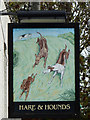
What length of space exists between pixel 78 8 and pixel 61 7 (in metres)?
0.74

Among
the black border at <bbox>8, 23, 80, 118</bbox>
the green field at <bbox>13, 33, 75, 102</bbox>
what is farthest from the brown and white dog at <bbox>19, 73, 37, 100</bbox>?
the black border at <bbox>8, 23, 80, 118</bbox>

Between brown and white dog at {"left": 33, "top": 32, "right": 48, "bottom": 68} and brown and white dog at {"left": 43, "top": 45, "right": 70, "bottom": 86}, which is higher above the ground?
brown and white dog at {"left": 33, "top": 32, "right": 48, "bottom": 68}

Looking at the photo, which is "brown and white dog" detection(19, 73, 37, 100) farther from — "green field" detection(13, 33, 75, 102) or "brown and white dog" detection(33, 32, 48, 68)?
"brown and white dog" detection(33, 32, 48, 68)

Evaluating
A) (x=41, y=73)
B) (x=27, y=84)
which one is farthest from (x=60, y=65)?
(x=27, y=84)

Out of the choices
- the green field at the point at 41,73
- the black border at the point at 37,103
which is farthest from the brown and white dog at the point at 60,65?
the black border at the point at 37,103

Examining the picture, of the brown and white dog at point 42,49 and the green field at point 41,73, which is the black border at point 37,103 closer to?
the green field at point 41,73

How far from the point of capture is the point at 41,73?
4.85 metres

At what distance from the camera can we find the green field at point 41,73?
4.84 m

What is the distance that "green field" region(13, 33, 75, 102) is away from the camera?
4836mm

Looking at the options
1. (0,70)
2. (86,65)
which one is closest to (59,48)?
(0,70)

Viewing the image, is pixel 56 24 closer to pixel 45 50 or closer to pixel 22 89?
pixel 45 50

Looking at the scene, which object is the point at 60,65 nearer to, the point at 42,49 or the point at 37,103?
the point at 42,49

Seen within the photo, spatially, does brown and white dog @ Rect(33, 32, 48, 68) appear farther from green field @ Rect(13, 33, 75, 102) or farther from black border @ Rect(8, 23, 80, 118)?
black border @ Rect(8, 23, 80, 118)

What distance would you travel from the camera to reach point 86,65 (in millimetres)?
13969
